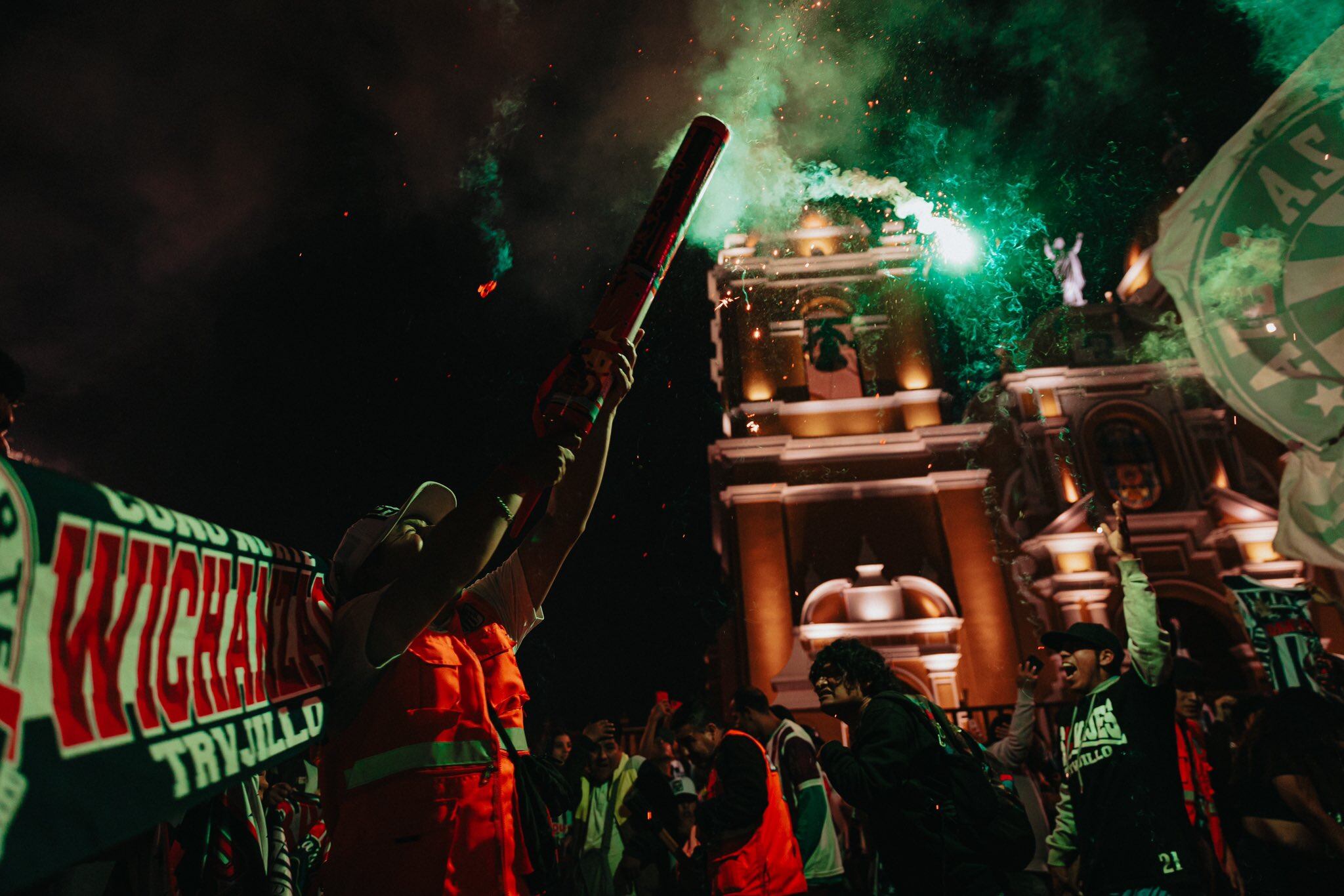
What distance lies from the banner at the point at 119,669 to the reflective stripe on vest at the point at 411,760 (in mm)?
284

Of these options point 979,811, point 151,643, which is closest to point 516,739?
point 151,643

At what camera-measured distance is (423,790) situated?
1.98 meters

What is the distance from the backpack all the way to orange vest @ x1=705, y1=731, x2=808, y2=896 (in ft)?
7.96

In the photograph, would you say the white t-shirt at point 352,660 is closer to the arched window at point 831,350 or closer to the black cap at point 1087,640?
the black cap at point 1087,640

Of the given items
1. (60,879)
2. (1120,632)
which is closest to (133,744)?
(60,879)

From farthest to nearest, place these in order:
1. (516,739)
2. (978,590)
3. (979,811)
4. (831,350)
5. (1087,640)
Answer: (831,350), (978,590), (1087,640), (979,811), (516,739)

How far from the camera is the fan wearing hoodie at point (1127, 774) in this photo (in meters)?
3.81

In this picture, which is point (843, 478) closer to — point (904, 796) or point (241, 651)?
point (904, 796)

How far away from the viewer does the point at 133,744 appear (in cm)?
119

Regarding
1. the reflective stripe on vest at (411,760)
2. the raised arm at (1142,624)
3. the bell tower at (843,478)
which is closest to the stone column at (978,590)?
the bell tower at (843,478)

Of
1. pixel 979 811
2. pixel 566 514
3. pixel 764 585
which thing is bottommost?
pixel 979 811

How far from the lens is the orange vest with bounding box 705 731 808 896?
5488 mm

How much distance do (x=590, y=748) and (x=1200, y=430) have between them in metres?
21.8

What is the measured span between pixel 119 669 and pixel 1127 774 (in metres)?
4.63
